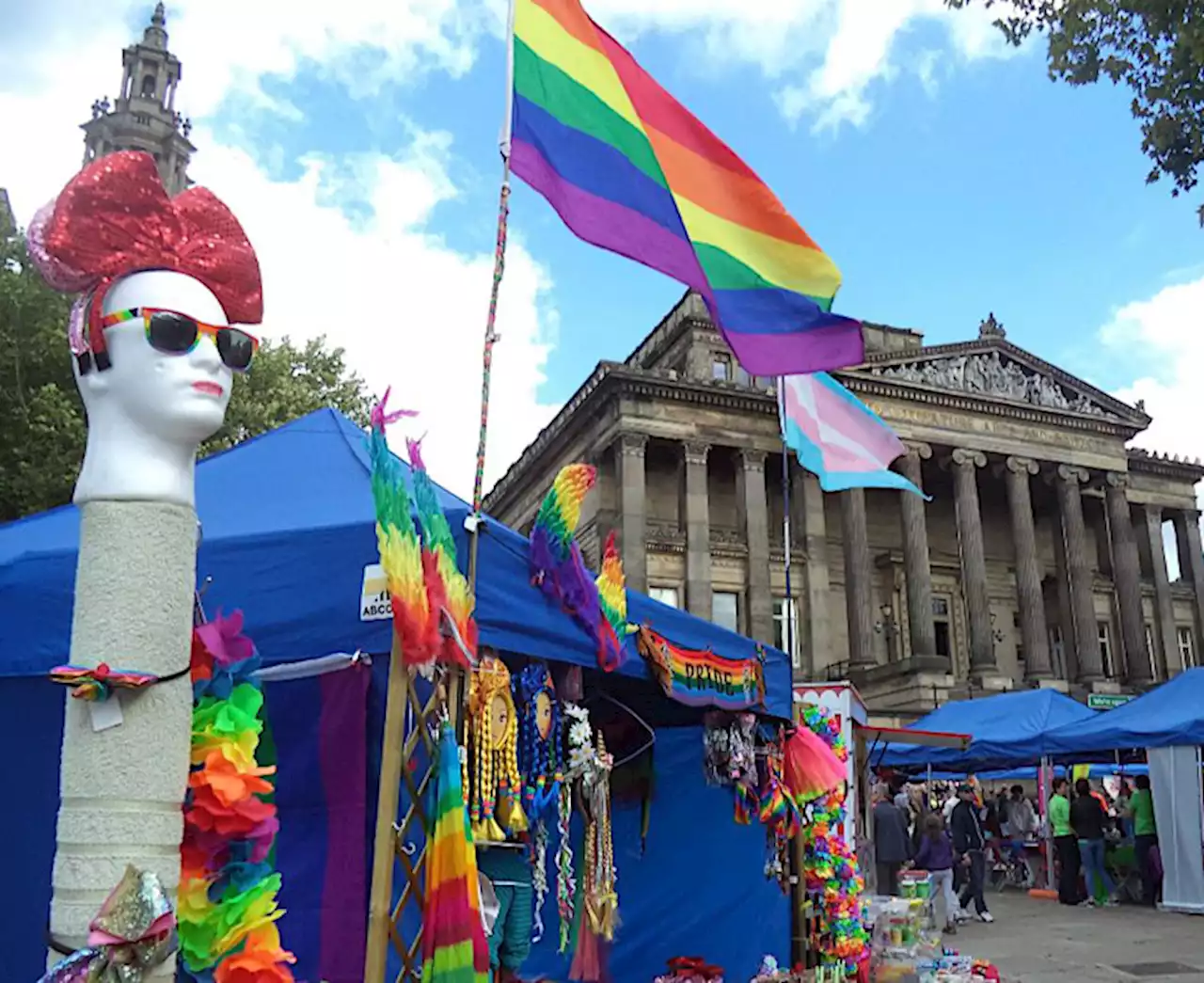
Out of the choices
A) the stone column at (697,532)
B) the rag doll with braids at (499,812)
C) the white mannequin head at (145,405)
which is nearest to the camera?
the white mannequin head at (145,405)

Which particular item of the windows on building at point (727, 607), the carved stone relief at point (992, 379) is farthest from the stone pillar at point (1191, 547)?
the windows on building at point (727, 607)

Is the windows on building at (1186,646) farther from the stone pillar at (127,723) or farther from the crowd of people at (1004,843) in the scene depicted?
the stone pillar at (127,723)

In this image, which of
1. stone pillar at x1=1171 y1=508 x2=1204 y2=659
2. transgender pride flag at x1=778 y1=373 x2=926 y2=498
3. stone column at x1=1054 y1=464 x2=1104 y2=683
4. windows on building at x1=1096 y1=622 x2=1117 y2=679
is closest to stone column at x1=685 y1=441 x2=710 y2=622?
stone column at x1=1054 y1=464 x2=1104 y2=683

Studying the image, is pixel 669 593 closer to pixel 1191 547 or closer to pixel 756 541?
pixel 756 541

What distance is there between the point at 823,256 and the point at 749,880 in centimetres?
552

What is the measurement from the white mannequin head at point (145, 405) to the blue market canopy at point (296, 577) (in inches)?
64.7

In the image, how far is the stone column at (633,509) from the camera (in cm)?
3600

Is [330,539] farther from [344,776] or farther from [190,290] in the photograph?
[190,290]

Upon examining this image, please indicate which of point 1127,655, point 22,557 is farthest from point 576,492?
point 1127,655

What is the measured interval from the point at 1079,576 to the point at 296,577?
138 ft

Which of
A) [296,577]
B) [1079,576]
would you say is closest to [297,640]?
[296,577]

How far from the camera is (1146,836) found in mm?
17703

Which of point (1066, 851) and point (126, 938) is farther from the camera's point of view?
point (1066, 851)

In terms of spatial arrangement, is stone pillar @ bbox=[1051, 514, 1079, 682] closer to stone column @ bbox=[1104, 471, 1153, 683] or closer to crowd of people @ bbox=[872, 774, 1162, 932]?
stone column @ bbox=[1104, 471, 1153, 683]
